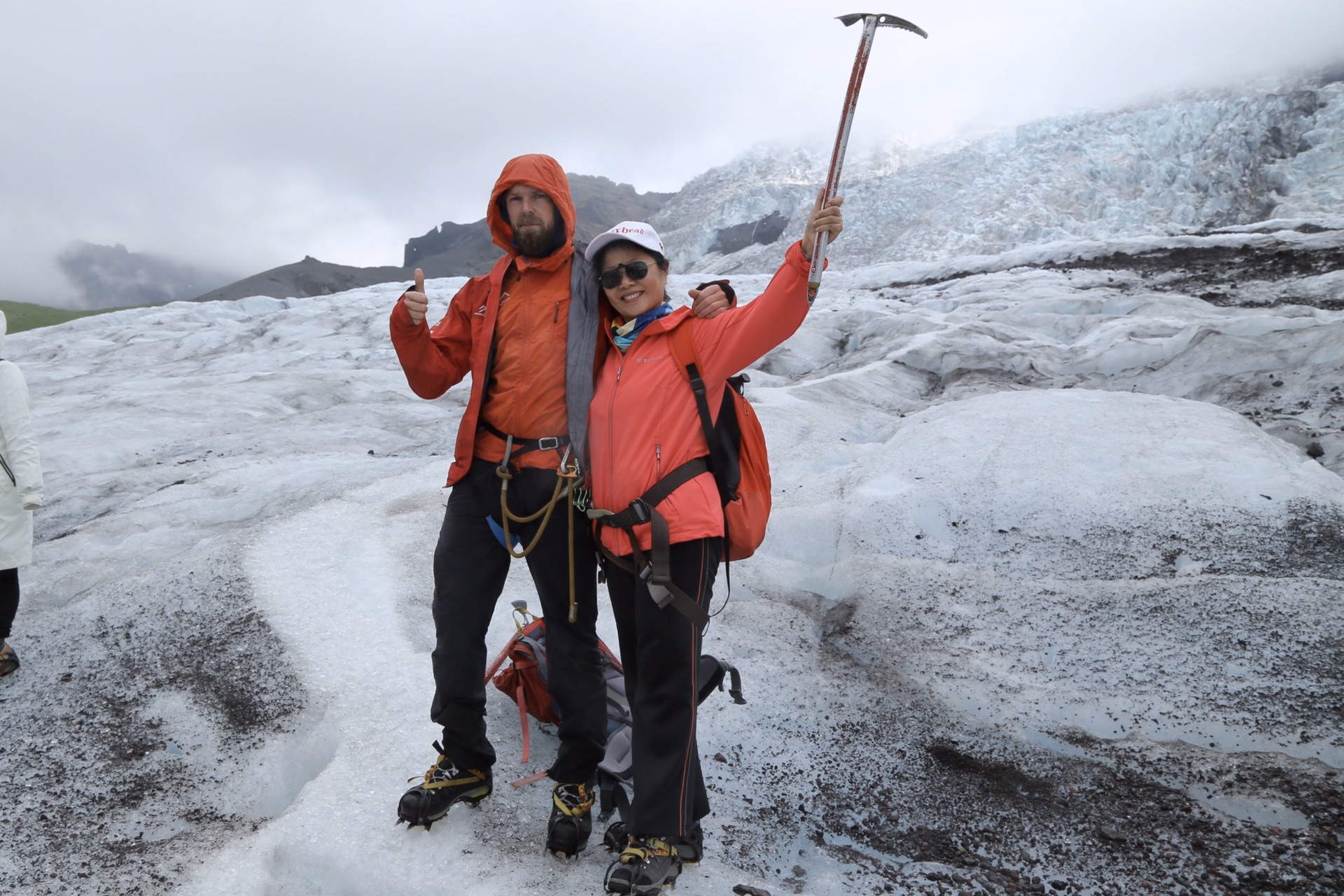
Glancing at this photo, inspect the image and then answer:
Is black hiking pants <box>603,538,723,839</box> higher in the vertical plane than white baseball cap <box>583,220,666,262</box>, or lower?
lower

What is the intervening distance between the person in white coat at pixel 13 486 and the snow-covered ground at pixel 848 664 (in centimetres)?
Result: 48

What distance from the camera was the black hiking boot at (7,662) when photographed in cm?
Answer: 414

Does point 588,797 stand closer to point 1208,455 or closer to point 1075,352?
point 1208,455

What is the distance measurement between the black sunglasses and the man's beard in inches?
12.9

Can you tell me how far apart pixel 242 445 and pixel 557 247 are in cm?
810

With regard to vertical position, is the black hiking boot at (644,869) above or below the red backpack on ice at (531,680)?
below

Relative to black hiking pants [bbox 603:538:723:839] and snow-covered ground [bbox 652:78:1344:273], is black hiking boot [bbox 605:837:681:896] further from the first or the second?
snow-covered ground [bbox 652:78:1344:273]

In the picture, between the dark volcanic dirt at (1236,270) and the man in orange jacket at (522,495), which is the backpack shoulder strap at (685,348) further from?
the dark volcanic dirt at (1236,270)

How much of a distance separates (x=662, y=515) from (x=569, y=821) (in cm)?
129

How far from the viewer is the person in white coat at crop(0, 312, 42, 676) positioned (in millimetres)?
4012

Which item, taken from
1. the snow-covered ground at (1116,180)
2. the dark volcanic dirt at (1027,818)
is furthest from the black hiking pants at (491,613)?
the snow-covered ground at (1116,180)

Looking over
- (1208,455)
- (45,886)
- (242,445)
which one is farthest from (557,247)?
(242,445)

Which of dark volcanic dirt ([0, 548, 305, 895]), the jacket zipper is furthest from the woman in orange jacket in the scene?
dark volcanic dirt ([0, 548, 305, 895])

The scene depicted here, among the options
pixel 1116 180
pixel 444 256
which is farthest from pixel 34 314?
pixel 1116 180
